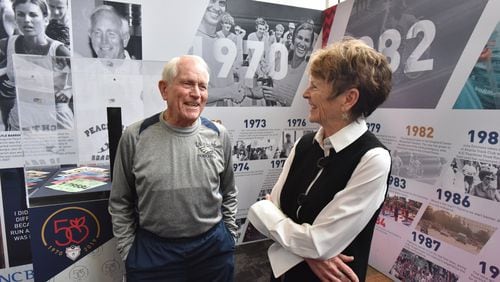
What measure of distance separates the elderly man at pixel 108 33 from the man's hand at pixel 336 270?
2.03 m

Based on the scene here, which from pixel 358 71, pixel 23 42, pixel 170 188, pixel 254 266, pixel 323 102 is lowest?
pixel 254 266

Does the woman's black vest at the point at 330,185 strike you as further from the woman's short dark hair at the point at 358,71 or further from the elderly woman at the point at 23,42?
the elderly woman at the point at 23,42

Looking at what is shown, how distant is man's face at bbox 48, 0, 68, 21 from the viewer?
6.68 feet

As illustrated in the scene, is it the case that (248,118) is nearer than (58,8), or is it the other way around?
(58,8)

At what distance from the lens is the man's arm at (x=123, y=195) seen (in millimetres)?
1436

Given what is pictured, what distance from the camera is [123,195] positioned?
1.45m

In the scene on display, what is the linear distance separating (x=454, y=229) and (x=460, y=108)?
2.39 ft

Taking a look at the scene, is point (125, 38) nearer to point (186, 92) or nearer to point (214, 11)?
point (214, 11)

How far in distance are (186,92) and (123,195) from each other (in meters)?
0.59

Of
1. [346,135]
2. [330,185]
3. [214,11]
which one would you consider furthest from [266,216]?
[214,11]

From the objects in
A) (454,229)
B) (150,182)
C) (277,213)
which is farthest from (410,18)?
(150,182)

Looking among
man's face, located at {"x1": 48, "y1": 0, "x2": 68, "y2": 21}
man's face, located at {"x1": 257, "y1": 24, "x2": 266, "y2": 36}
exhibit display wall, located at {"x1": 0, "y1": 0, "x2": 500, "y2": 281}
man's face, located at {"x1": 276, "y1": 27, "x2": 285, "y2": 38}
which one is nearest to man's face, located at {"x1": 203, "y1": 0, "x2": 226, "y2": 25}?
exhibit display wall, located at {"x1": 0, "y1": 0, "x2": 500, "y2": 281}

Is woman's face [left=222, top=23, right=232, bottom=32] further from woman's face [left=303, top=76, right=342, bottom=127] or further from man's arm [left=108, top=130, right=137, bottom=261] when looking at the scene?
woman's face [left=303, top=76, right=342, bottom=127]

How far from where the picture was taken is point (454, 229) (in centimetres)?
181
